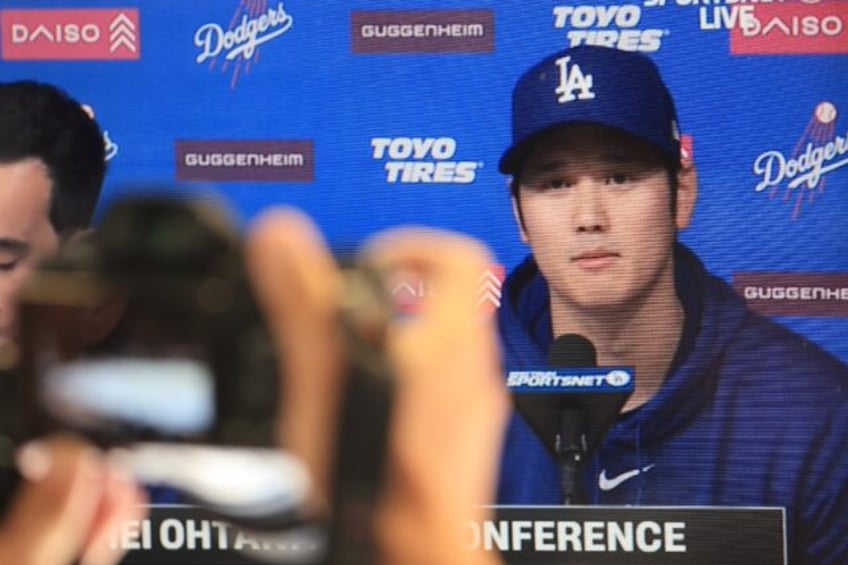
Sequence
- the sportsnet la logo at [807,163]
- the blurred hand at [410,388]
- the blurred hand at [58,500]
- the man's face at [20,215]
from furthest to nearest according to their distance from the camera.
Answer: the sportsnet la logo at [807,163] < the man's face at [20,215] < the blurred hand at [58,500] < the blurred hand at [410,388]

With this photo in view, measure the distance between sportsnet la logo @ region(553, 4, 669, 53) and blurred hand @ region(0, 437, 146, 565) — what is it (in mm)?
1033

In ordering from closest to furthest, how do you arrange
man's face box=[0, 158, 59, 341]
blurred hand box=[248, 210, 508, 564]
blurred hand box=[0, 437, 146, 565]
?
blurred hand box=[248, 210, 508, 564]
blurred hand box=[0, 437, 146, 565]
man's face box=[0, 158, 59, 341]

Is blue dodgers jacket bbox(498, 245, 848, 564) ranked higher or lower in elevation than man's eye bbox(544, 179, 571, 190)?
lower

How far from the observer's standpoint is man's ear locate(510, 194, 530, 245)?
1794mm

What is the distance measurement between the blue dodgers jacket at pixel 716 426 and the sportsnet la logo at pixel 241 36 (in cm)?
48

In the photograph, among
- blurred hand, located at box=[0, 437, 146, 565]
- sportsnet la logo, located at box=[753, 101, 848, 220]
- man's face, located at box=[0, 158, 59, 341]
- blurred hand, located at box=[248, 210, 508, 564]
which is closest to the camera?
blurred hand, located at box=[248, 210, 508, 564]

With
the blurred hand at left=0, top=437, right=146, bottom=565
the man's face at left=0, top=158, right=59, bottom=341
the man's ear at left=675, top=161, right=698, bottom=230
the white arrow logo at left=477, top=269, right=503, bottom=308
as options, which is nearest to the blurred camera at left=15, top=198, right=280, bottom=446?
the blurred hand at left=0, top=437, right=146, bottom=565

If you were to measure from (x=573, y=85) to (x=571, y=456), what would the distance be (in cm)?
53

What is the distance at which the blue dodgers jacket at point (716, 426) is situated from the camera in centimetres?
179

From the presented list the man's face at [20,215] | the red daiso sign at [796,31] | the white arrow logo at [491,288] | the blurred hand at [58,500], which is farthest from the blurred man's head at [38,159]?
the red daiso sign at [796,31]

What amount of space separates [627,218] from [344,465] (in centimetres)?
108

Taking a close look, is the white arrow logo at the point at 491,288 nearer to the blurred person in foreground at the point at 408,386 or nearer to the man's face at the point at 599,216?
the man's face at the point at 599,216

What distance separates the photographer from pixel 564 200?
1785mm

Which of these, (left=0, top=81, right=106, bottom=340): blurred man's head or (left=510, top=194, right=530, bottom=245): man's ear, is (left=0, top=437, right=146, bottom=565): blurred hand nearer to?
(left=0, top=81, right=106, bottom=340): blurred man's head
